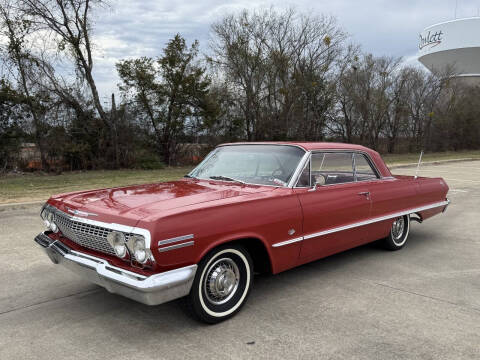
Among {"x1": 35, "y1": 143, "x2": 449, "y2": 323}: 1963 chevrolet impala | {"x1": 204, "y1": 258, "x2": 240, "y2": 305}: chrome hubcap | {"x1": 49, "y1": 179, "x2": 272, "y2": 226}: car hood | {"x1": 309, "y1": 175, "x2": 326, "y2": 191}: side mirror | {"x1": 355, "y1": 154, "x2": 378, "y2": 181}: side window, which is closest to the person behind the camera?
{"x1": 35, "y1": 143, "x2": 449, "y2": 323}: 1963 chevrolet impala

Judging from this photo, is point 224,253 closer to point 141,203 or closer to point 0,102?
point 141,203

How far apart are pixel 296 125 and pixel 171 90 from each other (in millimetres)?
8640

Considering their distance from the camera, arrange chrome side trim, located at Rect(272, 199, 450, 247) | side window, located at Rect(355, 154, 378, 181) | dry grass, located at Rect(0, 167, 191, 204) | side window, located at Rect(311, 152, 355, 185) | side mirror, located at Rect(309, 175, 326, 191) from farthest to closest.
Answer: dry grass, located at Rect(0, 167, 191, 204)
side window, located at Rect(355, 154, 378, 181)
side window, located at Rect(311, 152, 355, 185)
side mirror, located at Rect(309, 175, 326, 191)
chrome side trim, located at Rect(272, 199, 450, 247)

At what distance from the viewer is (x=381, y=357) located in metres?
2.83

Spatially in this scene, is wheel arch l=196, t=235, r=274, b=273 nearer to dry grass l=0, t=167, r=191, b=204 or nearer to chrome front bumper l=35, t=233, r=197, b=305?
chrome front bumper l=35, t=233, r=197, b=305

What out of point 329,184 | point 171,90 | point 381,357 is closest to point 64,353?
point 381,357

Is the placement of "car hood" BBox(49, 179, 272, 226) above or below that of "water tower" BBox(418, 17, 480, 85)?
below

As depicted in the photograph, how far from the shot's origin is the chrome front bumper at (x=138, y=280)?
2.82 meters

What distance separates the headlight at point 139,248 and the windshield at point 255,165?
156cm

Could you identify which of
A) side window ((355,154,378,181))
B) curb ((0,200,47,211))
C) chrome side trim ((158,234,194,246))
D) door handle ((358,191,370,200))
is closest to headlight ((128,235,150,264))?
chrome side trim ((158,234,194,246))

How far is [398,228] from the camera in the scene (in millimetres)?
5500

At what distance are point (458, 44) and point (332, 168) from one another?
61707mm

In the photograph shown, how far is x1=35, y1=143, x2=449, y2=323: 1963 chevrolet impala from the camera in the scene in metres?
2.95

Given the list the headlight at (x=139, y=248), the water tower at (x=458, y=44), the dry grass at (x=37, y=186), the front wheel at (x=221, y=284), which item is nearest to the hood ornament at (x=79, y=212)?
the headlight at (x=139, y=248)
